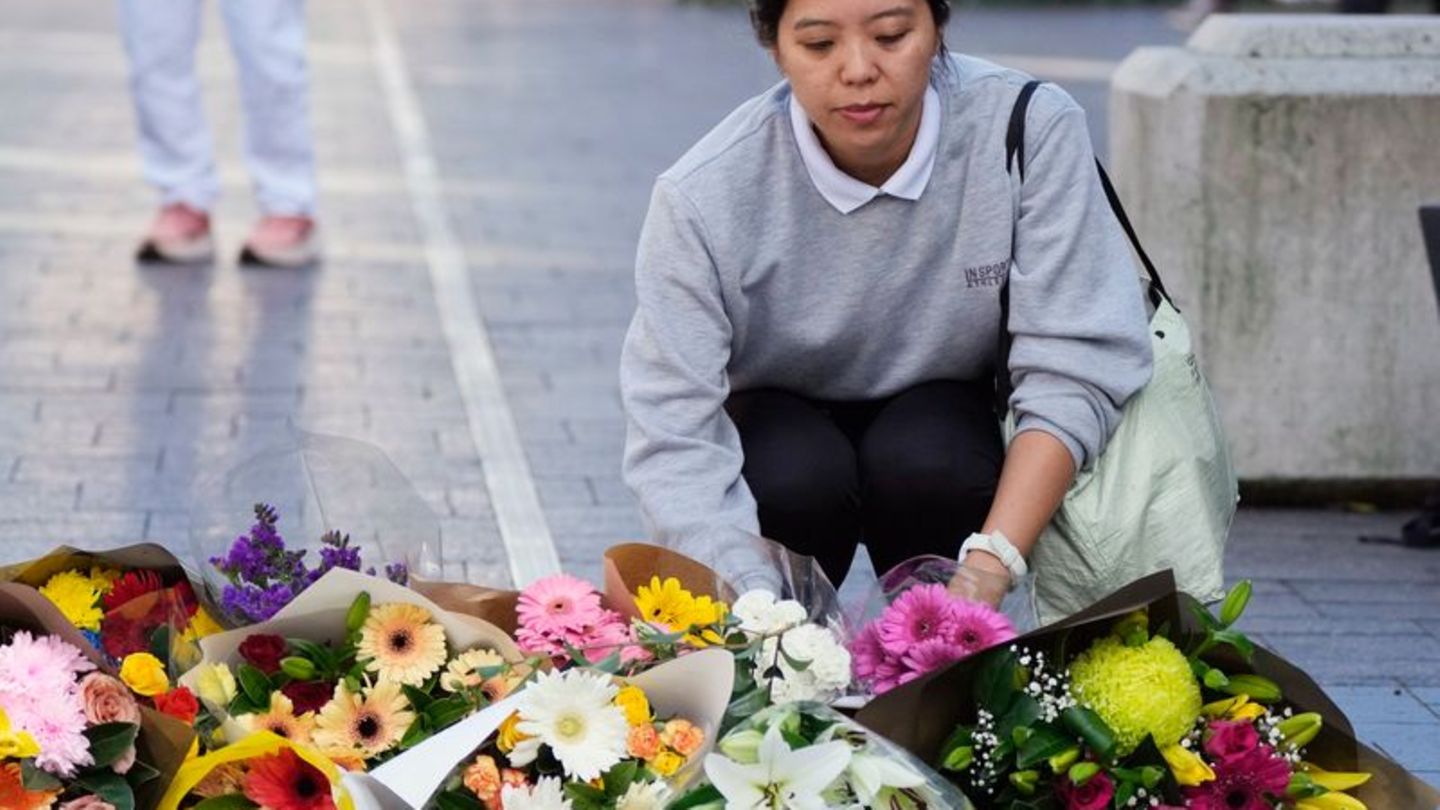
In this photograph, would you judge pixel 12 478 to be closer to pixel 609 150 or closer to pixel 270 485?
pixel 270 485

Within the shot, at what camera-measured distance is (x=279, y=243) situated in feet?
27.0

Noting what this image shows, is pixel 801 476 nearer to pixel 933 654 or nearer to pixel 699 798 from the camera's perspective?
pixel 933 654

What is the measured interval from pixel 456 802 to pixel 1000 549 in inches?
37.4

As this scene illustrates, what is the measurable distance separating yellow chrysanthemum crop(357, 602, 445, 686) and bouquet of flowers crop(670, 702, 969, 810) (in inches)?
15.1

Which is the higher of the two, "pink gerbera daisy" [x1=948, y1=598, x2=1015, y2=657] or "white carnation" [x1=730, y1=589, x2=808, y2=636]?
"white carnation" [x1=730, y1=589, x2=808, y2=636]

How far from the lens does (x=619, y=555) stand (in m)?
3.18

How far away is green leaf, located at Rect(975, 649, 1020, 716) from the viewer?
285cm

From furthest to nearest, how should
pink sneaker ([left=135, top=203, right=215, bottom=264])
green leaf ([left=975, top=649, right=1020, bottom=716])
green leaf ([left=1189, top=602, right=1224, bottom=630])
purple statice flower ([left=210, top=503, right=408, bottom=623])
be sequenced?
pink sneaker ([left=135, top=203, right=215, bottom=264]), purple statice flower ([left=210, top=503, right=408, bottom=623]), green leaf ([left=1189, top=602, right=1224, bottom=630]), green leaf ([left=975, top=649, right=1020, bottom=716])

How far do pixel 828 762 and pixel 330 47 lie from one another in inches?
527

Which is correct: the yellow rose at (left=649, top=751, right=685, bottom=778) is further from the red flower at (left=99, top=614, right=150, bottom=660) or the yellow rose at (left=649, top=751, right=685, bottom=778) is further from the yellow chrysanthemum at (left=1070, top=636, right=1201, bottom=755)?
the red flower at (left=99, top=614, right=150, bottom=660)

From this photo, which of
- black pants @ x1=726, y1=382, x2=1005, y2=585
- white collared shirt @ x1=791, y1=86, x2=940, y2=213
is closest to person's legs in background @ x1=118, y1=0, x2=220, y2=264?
black pants @ x1=726, y1=382, x2=1005, y2=585

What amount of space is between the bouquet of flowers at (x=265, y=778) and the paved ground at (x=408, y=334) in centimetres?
104

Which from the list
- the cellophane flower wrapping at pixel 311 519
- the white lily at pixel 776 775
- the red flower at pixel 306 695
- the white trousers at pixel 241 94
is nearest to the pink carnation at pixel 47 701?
the red flower at pixel 306 695

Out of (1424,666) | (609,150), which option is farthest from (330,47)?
(1424,666)
